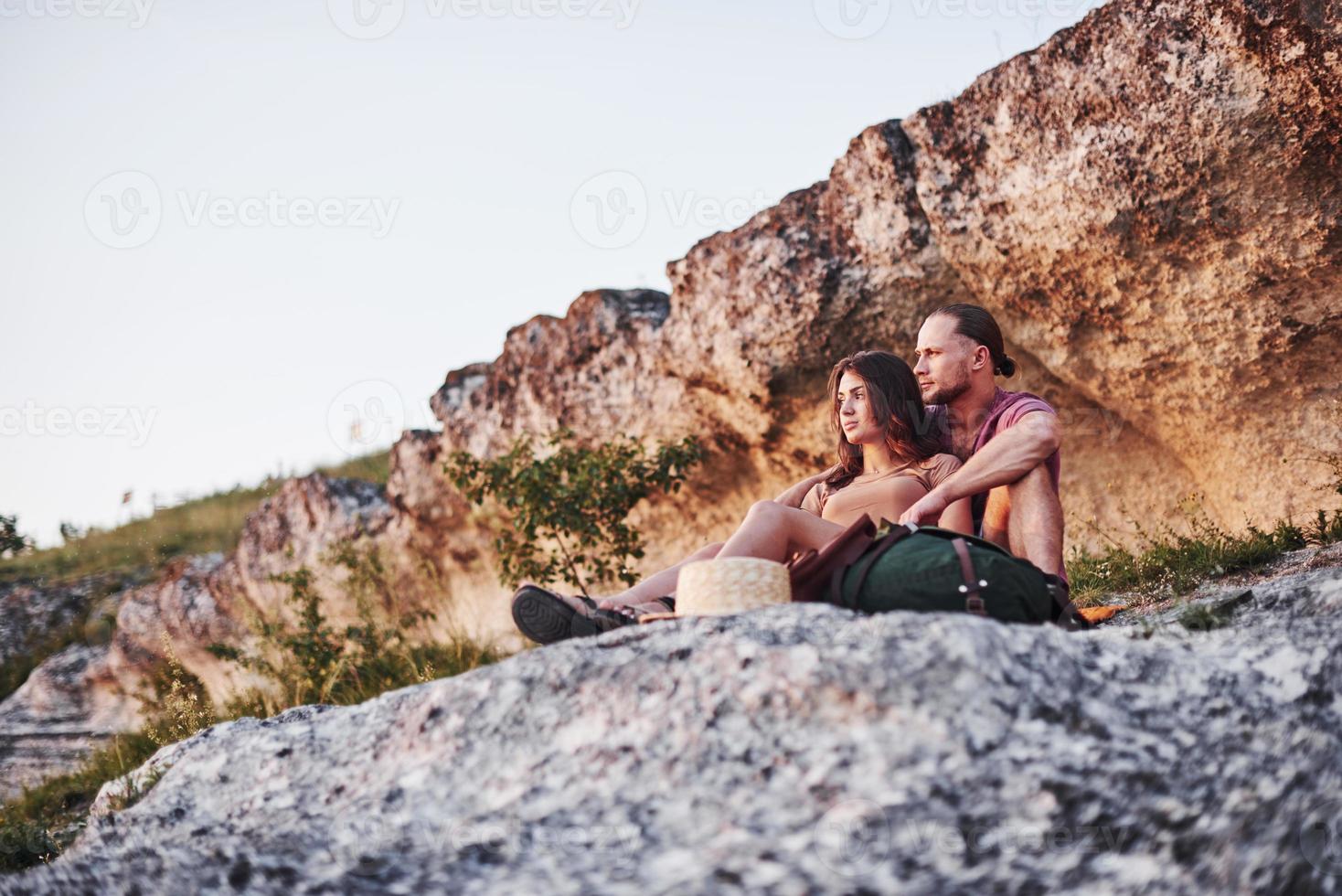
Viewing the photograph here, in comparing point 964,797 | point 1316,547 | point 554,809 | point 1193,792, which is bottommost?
point 1316,547

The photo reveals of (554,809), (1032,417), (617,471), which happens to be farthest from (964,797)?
(617,471)

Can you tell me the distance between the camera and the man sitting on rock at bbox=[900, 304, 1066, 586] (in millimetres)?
3930

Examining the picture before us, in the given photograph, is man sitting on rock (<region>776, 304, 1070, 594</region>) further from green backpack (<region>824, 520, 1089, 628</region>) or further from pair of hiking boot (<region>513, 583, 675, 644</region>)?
pair of hiking boot (<region>513, 583, 675, 644</region>)

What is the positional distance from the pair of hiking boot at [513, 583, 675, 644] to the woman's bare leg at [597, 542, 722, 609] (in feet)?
0.22

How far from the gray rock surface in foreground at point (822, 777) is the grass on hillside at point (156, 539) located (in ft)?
36.7

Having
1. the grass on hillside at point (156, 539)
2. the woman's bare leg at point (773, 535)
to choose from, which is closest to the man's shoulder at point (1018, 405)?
the woman's bare leg at point (773, 535)

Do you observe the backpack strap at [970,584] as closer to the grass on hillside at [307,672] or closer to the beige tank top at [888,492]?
the beige tank top at [888,492]

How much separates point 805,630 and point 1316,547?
142 inches

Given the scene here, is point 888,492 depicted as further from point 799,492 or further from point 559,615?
point 559,615

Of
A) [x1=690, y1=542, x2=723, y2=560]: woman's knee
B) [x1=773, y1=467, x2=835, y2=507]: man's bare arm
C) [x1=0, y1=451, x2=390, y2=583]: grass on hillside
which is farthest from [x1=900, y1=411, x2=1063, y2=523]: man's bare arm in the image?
[x1=0, y1=451, x2=390, y2=583]: grass on hillside

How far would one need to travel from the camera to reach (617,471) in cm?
749

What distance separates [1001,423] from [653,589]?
1556 mm

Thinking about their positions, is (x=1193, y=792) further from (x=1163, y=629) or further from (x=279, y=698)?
(x=279, y=698)

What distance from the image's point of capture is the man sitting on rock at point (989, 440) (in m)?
3.93
